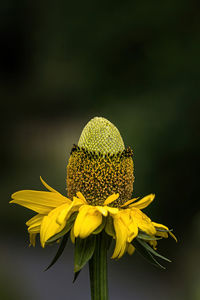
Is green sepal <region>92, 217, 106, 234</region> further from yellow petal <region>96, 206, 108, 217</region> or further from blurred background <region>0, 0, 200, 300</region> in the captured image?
blurred background <region>0, 0, 200, 300</region>

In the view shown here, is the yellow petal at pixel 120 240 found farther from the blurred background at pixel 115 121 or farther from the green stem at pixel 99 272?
the blurred background at pixel 115 121

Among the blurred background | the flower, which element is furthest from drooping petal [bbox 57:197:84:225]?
the blurred background

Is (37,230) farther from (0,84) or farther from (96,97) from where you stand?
(0,84)

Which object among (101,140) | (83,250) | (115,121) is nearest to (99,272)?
(83,250)

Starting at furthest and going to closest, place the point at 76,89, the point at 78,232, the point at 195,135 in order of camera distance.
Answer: the point at 76,89, the point at 195,135, the point at 78,232

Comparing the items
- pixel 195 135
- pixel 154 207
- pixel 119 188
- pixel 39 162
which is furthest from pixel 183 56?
pixel 119 188

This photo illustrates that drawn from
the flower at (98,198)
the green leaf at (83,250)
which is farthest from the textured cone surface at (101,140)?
the green leaf at (83,250)
